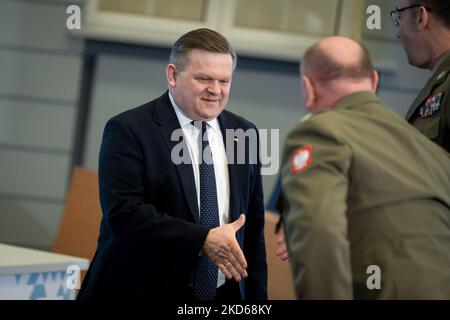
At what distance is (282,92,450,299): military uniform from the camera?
5.24ft

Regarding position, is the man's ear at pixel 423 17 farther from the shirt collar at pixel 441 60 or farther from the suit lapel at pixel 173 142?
the suit lapel at pixel 173 142

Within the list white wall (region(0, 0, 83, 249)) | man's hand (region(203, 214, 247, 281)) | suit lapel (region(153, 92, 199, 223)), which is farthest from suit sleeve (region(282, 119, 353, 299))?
white wall (region(0, 0, 83, 249))

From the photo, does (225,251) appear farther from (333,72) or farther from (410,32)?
(410,32)

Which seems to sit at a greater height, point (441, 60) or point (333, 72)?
point (441, 60)

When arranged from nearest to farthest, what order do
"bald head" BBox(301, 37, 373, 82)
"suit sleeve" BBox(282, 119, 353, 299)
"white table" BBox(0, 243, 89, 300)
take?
"suit sleeve" BBox(282, 119, 353, 299) < "bald head" BBox(301, 37, 373, 82) < "white table" BBox(0, 243, 89, 300)

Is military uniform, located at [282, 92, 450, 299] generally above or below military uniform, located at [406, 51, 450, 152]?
below

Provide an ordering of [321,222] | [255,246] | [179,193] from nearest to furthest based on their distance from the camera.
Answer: [321,222] → [179,193] → [255,246]

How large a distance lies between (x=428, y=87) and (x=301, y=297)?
3.23 ft

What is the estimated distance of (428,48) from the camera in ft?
7.68

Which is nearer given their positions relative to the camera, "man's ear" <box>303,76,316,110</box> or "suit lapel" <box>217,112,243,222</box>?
"man's ear" <box>303,76,316,110</box>

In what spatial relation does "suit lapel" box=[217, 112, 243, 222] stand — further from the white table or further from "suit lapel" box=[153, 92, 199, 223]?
the white table

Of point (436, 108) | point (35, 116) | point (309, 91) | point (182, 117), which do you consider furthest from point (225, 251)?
point (35, 116)

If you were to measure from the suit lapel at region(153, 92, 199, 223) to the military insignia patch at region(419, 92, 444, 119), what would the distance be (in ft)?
2.40

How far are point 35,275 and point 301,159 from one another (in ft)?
4.35
